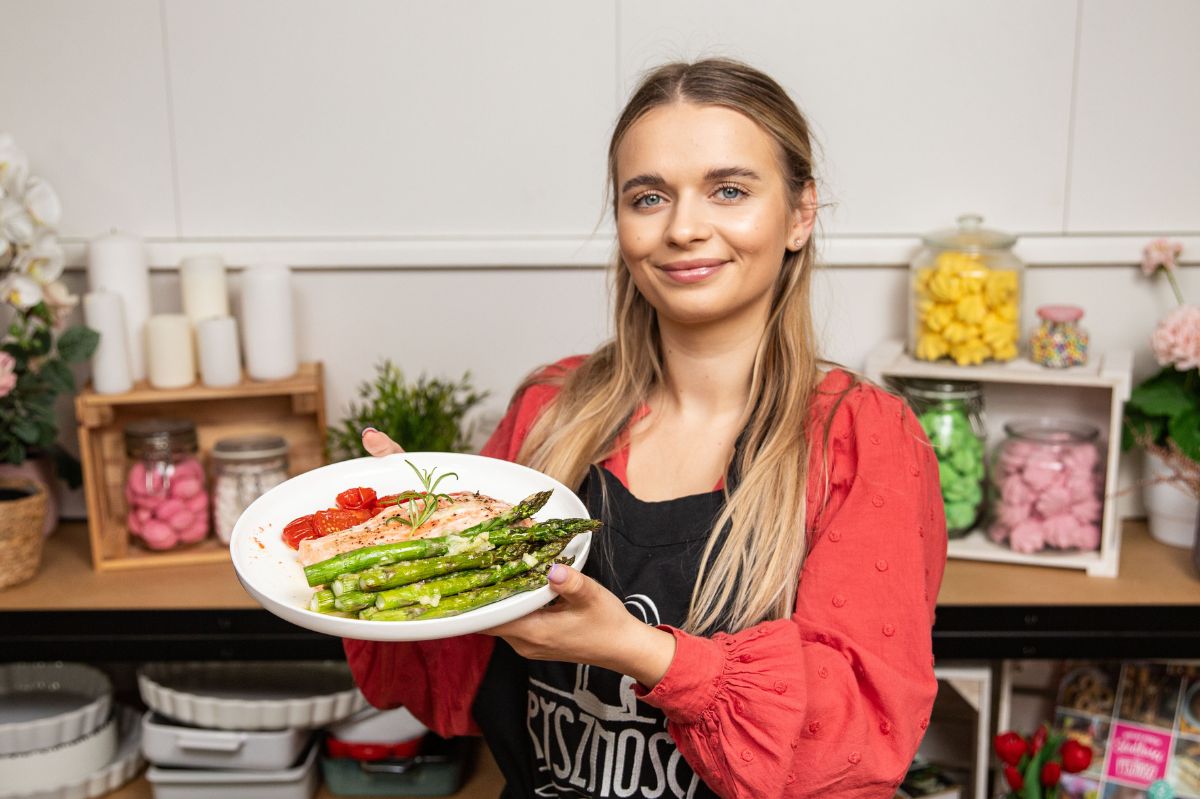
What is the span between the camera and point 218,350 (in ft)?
6.73

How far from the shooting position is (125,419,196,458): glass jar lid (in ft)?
6.64

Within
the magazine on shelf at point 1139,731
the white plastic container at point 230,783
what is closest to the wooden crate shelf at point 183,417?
the white plastic container at point 230,783

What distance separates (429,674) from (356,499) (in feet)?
1.13

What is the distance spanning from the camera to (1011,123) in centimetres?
214

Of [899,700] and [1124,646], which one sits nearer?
[899,700]

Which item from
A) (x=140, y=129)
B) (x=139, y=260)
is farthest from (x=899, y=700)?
(x=140, y=129)

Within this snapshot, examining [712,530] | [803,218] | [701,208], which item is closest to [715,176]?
[701,208]

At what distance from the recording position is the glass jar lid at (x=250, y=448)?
2.04 meters

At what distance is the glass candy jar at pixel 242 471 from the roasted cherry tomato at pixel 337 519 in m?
0.86

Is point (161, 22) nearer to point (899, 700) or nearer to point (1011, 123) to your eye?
point (1011, 123)

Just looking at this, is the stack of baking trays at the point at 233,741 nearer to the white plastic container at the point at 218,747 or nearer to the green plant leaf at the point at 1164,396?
the white plastic container at the point at 218,747

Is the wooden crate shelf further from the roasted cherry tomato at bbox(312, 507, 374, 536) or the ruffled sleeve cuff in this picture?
the ruffled sleeve cuff

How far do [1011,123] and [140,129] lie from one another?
1644 millimetres

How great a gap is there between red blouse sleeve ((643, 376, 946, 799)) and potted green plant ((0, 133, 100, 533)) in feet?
4.48
